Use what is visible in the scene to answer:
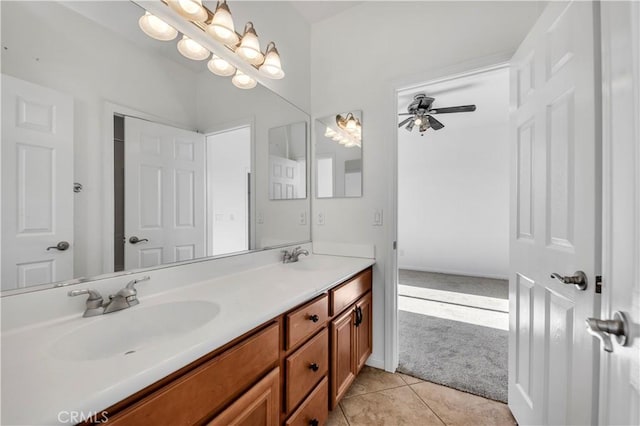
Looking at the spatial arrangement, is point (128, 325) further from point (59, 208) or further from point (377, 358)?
point (377, 358)

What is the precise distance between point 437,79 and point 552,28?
2.24 ft

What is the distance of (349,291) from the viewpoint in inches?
59.3

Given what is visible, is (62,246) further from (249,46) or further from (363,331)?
(363,331)

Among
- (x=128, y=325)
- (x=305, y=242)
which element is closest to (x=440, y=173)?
(x=305, y=242)

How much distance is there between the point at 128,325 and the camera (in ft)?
2.78

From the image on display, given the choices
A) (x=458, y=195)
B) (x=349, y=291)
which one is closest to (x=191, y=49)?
(x=349, y=291)

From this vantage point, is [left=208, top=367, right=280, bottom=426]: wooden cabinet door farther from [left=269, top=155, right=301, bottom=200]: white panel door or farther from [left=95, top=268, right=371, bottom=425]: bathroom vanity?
[left=269, top=155, right=301, bottom=200]: white panel door

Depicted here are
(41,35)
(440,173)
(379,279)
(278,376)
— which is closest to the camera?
(41,35)

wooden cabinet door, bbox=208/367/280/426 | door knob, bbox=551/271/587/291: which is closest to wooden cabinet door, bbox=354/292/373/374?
wooden cabinet door, bbox=208/367/280/426

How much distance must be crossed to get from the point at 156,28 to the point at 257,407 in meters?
1.56

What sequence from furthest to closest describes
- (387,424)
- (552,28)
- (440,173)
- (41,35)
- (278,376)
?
(440,173) < (387,424) < (552,28) < (278,376) < (41,35)

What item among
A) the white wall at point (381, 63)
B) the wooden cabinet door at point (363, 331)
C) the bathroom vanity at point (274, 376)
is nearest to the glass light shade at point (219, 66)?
the white wall at point (381, 63)

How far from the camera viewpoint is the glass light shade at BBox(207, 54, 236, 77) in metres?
1.31

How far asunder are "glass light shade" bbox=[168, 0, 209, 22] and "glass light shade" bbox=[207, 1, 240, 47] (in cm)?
7
